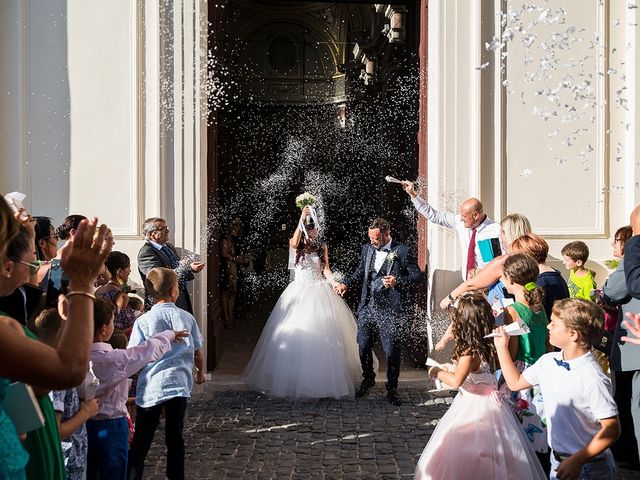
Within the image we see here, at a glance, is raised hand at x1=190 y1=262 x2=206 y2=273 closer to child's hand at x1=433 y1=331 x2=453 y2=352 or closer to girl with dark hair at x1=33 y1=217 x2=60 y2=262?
girl with dark hair at x1=33 y1=217 x2=60 y2=262

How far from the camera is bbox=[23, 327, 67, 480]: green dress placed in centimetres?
229

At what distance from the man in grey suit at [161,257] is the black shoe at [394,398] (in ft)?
6.63

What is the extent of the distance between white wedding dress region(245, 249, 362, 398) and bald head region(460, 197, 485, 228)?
1672 mm

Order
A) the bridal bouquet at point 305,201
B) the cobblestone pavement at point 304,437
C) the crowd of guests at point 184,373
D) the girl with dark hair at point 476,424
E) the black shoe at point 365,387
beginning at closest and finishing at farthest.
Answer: the crowd of guests at point 184,373 → the girl with dark hair at point 476,424 → the cobblestone pavement at point 304,437 → the black shoe at point 365,387 → the bridal bouquet at point 305,201

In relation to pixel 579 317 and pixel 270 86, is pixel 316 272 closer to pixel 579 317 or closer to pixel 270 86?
pixel 579 317

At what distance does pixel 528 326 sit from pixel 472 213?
2809mm

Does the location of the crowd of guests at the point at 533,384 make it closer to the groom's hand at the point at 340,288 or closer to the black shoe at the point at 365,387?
the black shoe at the point at 365,387

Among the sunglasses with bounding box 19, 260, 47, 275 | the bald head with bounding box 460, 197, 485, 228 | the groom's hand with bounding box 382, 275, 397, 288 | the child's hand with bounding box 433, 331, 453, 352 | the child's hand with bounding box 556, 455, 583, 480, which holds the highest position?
the bald head with bounding box 460, 197, 485, 228

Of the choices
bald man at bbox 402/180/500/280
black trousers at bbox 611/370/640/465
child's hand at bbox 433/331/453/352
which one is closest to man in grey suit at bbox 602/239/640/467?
black trousers at bbox 611/370/640/465

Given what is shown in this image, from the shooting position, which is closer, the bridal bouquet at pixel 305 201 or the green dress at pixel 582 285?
the green dress at pixel 582 285

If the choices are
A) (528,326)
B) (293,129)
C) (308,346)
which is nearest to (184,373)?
(528,326)

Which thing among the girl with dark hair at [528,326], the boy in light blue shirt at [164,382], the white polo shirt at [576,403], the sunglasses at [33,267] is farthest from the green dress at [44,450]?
the girl with dark hair at [528,326]

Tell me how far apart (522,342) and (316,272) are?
387 cm

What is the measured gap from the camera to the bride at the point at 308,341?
730 centimetres
